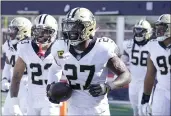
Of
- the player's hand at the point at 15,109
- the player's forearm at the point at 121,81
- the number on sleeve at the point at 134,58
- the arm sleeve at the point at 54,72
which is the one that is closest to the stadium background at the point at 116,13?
the number on sleeve at the point at 134,58

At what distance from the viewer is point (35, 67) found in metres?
5.37

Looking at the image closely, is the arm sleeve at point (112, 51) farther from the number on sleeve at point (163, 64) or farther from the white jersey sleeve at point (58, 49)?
the number on sleeve at point (163, 64)

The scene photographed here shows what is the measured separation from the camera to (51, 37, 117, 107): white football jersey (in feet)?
13.0

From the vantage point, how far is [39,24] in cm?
546

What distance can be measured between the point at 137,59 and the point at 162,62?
299 centimetres

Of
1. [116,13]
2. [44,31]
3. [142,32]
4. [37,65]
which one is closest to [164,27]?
[44,31]

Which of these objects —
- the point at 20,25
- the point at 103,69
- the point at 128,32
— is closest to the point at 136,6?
the point at 128,32

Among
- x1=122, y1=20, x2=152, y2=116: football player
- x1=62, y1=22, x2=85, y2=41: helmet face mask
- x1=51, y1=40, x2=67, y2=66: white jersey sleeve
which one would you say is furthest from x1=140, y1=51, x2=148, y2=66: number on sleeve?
A: x1=62, y1=22, x2=85, y2=41: helmet face mask

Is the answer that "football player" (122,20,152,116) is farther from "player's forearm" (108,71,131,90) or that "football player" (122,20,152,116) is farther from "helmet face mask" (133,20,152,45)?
"player's forearm" (108,71,131,90)

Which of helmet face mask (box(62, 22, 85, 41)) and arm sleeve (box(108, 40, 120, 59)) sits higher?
helmet face mask (box(62, 22, 85, 41))

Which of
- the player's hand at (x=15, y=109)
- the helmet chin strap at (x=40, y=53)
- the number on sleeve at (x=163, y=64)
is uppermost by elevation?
the helmet chin strap at (x=40, y=53)

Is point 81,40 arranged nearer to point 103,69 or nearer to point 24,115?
point 103,69

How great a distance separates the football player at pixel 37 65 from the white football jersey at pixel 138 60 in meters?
3.09

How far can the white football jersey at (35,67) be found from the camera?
534 centimetres
